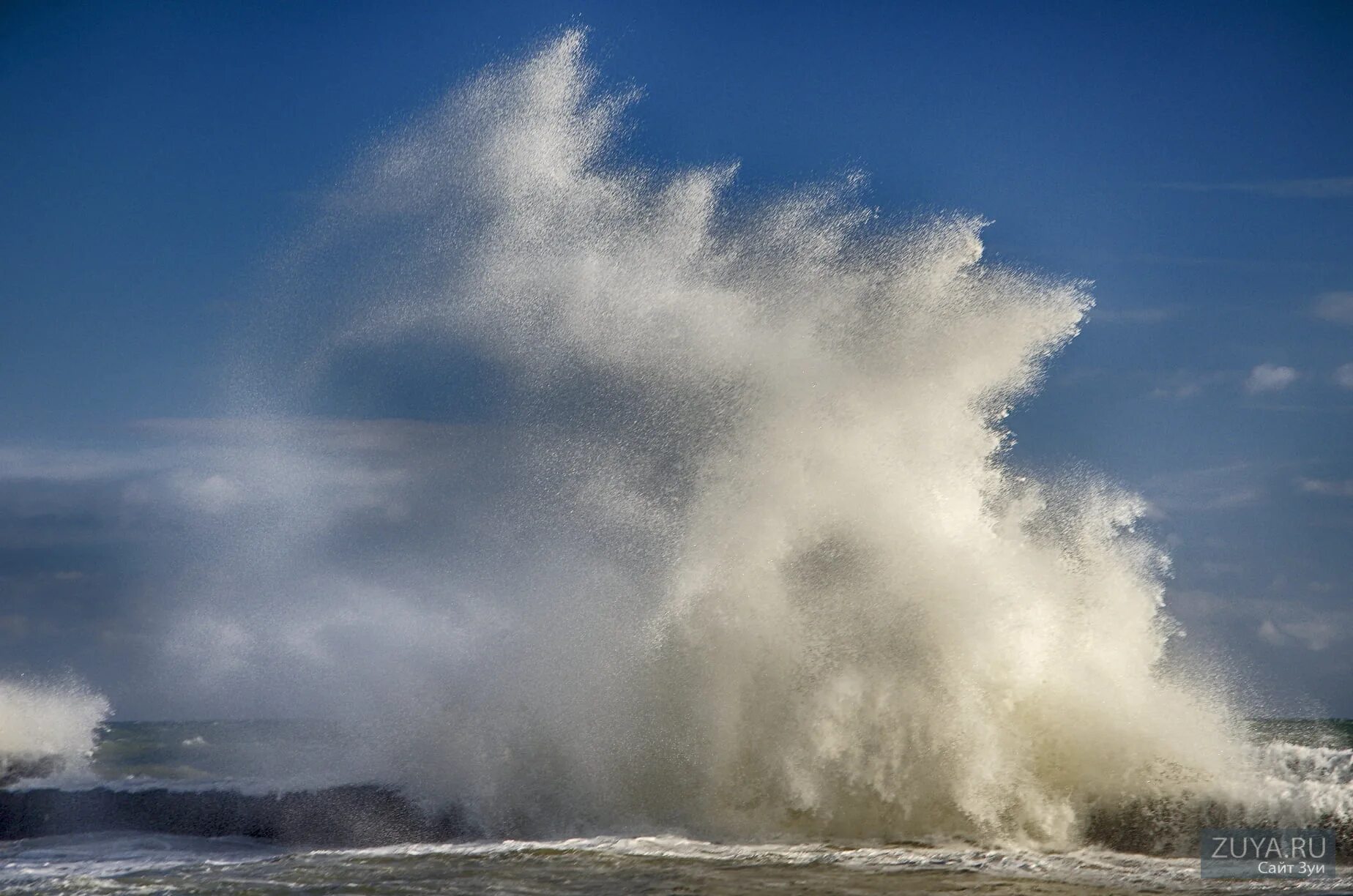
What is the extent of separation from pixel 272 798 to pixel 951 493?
14117 mm

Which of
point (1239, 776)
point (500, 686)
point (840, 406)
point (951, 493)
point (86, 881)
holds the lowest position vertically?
point (86, 881)

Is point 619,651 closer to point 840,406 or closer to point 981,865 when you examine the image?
point 840,406

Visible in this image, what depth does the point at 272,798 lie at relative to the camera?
22438 mm

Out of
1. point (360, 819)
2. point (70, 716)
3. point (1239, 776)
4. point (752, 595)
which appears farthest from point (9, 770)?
point (1239, 776)

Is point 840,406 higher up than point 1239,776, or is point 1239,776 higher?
point 840,406

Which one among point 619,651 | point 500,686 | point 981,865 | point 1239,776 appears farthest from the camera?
point 500,686

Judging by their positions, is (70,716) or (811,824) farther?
(70,716)

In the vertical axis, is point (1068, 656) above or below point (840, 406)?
below

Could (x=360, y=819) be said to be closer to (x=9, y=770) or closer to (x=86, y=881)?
(x=86, y=881)

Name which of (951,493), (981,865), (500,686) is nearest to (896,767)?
(981,865)

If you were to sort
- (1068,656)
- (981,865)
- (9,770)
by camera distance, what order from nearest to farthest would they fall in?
(981,865), (1068,656), (9,770)

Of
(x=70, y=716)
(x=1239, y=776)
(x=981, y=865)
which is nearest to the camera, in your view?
(x=981, y=865)

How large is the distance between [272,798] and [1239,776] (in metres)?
17.2

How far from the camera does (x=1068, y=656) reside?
19.4 metres
